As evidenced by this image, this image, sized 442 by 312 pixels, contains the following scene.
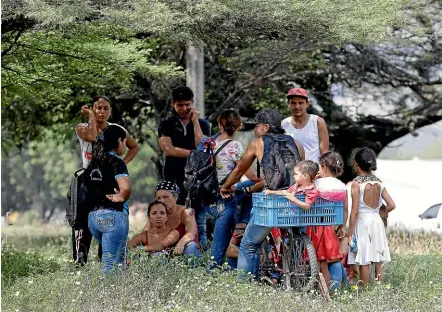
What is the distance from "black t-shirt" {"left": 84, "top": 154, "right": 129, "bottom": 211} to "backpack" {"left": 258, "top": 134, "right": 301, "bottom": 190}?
1278mm

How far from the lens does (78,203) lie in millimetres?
8812

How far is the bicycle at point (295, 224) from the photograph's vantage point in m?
7.85

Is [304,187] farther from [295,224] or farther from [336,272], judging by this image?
[336,272]

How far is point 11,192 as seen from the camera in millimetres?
67500

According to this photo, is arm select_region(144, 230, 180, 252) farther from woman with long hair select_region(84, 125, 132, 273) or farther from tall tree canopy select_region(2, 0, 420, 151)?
tall tree canopy select_region(2, 0, 420, 151)

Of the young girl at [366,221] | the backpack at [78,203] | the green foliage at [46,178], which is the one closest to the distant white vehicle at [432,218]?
the young girl at [366,221]

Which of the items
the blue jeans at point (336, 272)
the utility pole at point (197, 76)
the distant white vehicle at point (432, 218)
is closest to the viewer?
the blue jeans at point (336, 272)

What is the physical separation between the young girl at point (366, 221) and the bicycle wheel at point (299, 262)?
751mm

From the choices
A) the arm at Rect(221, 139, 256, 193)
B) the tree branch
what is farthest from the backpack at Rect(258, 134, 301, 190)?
the tree branch

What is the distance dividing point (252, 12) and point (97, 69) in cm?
309

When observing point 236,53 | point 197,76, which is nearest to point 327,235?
point 197,76

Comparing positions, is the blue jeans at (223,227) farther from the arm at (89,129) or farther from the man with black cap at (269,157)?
the arm at (89,129)

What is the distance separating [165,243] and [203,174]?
30.3 inches

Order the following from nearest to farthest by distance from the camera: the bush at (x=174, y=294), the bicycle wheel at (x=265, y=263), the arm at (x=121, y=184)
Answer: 1. the bush at (x=174, y=294)
2. the arm at (x=121, y=184)
3. the bicycle wheel at (x=265, y=263)
